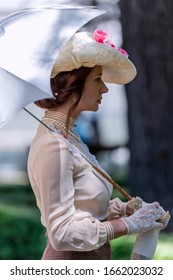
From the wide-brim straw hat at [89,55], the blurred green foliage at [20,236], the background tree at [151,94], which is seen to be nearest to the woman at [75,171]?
the wide-brim straw hat at [89,55]

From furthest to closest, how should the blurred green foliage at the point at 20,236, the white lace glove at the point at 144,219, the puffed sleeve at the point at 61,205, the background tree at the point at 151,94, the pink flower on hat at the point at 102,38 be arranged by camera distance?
the background tree at the point at 151,94 → the blurred green foliage at the point at 20,236 → the pink flower on hat at the point at 102,38 → the white lace glove at the point at 144,219 → the puffed sleeve at the point at 61,205

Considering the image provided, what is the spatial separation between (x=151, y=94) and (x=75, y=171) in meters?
5.32

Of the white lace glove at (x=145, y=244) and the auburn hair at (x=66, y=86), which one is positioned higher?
the auburn hair at (x=66, y=86)

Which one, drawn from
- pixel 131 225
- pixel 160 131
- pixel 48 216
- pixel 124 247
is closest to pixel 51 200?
pixel 48 216

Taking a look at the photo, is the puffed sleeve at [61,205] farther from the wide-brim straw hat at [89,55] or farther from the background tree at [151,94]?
the background tree at [151,94]

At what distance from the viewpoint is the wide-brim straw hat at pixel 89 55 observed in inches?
138

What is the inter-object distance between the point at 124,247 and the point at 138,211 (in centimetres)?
322

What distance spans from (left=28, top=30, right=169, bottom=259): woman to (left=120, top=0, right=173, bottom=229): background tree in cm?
494

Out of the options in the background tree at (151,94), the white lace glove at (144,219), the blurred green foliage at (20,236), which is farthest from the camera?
the background tree at (151,94)

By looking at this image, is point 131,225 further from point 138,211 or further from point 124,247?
point 124,247

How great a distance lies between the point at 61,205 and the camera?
3.41m

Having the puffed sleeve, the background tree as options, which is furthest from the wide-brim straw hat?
the background tree

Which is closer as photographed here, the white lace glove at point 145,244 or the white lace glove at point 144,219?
the white lace glove at point 144,219

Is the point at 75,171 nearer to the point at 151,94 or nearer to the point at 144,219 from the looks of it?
the point at 144,219
